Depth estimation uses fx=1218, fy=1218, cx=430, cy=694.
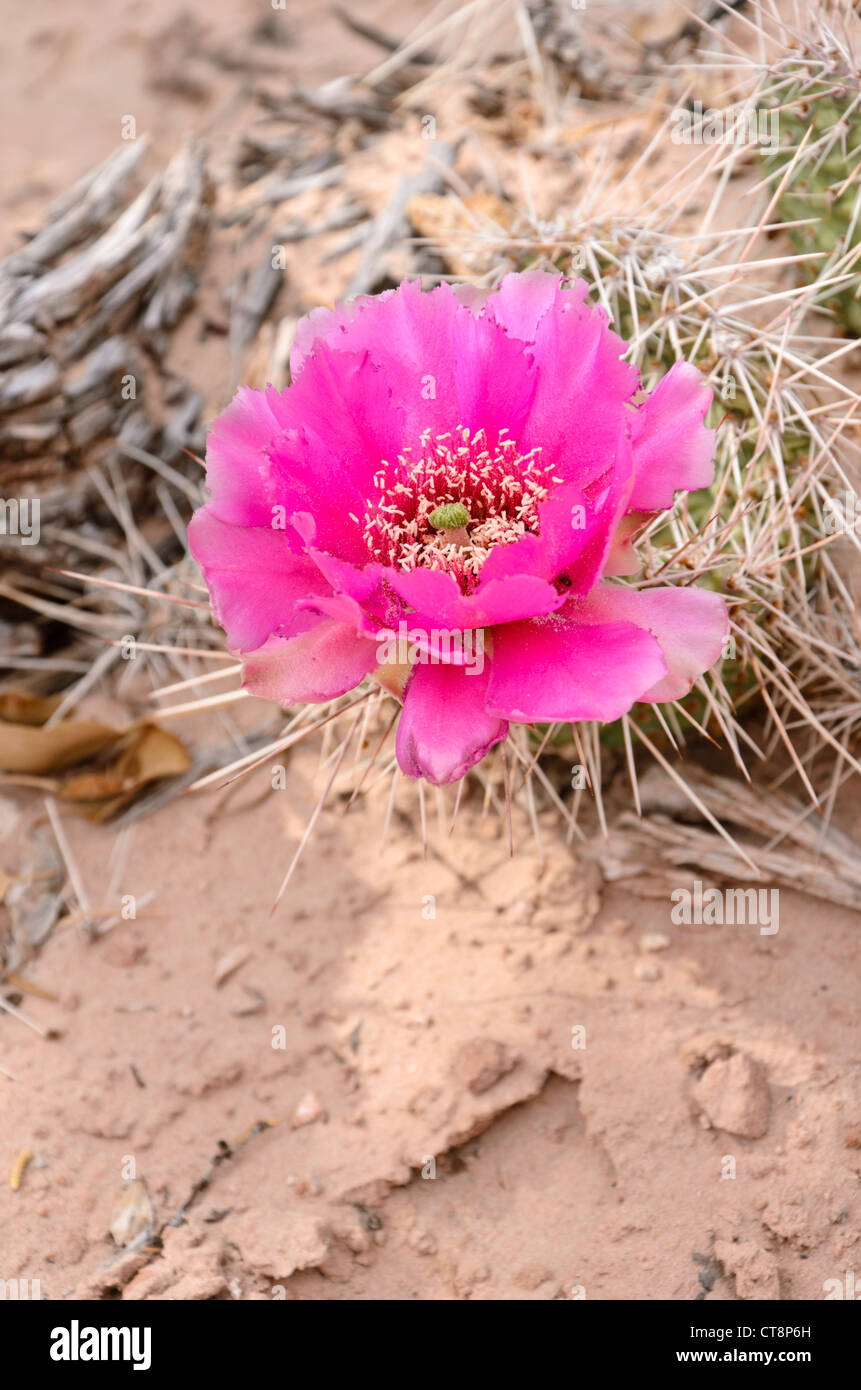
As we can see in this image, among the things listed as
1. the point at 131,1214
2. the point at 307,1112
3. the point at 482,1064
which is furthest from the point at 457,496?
the point at 131,1214

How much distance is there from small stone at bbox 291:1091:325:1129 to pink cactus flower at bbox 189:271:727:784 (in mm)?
707

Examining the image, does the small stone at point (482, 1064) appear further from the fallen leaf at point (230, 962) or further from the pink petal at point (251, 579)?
the pink petal at point (251, 579)

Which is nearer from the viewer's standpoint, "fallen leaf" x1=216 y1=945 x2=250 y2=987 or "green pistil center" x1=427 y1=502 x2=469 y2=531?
"green pistil center" x1=427 y1=502 x2=469 y2=531

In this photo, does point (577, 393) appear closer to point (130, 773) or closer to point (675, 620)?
point (675, 620)

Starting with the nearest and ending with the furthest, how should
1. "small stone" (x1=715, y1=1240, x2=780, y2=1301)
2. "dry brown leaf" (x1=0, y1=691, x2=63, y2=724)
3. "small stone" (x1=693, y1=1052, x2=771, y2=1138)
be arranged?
"small stone" (x1=715, y1=1240, x2=780, y2=1301) → "small stone" (x1=693, y1=1052, x2=771, y2=1138) → "dry brown leaf" (x1=0, y1=691, x2=63, y2=724)

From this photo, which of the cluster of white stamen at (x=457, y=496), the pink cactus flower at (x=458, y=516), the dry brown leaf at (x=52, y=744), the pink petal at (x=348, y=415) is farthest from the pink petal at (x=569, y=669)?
the dry brown leaf at (x=52, y=744)

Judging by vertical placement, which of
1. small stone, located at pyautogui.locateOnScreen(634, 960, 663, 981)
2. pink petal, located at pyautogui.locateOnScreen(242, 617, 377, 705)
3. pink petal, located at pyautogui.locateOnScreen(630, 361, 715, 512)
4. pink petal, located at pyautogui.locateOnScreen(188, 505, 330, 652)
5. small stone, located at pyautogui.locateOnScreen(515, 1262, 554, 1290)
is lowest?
small stone, located at pyautogui.locateOnScreen(515, 1262, 554, 1290)

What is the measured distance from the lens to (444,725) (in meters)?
1.05

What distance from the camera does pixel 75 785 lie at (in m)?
2.04

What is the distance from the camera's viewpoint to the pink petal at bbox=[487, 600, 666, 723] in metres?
1.00

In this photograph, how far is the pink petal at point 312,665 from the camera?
109 centimetres

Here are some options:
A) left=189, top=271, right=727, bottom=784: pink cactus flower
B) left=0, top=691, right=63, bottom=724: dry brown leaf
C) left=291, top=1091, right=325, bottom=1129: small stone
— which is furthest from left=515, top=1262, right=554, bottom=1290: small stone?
left=0, top=691, right=63, bottom=724: dry brown leaf

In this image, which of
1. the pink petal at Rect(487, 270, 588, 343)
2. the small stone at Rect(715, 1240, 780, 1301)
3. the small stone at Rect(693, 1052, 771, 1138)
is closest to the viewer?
the pink petal at Rect(487, 270, 588, 343)

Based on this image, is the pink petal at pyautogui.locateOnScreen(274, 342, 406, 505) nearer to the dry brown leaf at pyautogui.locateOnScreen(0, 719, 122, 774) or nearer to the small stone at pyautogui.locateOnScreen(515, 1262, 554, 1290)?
the small stone at pyautogui.locateOnScreen(515, 1262, 554, 1290)
